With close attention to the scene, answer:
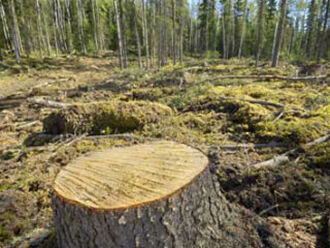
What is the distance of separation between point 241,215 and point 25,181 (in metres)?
2.74

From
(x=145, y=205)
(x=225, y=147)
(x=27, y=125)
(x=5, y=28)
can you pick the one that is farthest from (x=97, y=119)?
(x=5, y=28)

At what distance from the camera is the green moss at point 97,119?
14.9ft

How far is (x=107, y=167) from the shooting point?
1661 millimetres

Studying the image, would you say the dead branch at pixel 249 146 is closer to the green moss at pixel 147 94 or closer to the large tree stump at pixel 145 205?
the large tree stump at pixel 145 205

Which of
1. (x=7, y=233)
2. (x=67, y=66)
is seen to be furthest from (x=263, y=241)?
(x=67, y=66)

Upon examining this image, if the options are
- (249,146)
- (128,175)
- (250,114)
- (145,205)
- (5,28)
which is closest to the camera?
(145,205)

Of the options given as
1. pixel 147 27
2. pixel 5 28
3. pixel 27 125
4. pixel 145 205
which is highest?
pixel 147 27

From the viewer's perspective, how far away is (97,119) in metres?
4.64

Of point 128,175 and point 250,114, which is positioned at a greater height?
point 128,175

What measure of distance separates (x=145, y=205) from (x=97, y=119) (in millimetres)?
3621

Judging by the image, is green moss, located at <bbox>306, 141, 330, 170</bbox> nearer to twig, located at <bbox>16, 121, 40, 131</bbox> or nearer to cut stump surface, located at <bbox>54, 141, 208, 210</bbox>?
cut stump surface, located at <bbox>54, 141, 208, 210</bbox>

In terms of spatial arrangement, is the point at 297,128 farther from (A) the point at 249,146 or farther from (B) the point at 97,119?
(B) the point at 97,119

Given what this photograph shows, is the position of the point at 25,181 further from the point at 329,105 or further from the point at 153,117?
the point at 329,105

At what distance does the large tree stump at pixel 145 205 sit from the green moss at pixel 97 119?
9.38 feet
